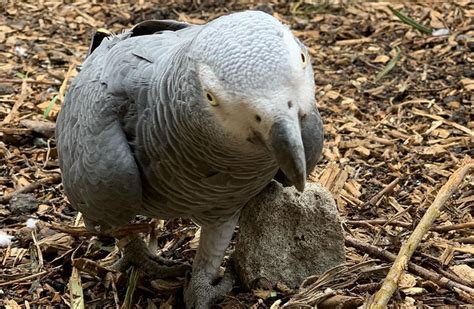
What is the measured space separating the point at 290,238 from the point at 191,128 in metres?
1.08

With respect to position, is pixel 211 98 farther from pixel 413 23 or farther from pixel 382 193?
pixel 413 23

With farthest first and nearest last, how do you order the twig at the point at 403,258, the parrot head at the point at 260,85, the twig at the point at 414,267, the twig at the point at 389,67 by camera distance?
the twig at the point at 389,67 < the twig at the point at 414,267 < the twig at the point at 403,258 < the parrot head at the point at 260,85

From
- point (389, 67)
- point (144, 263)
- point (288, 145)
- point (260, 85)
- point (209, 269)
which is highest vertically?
point (260, 85)

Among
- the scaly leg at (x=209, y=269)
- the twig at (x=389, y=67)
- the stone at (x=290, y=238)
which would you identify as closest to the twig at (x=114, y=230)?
the scaly leg at (x=209, y=269)

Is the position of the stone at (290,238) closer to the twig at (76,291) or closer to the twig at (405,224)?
the twig at (405,224)

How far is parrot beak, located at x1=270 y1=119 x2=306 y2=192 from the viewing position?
191 centimetres

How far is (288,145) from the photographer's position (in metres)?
1.92

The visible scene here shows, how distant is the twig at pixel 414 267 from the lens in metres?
2.94

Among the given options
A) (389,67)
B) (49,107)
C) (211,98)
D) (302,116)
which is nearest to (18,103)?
(49,107)

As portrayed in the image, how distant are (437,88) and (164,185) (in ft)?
9.86

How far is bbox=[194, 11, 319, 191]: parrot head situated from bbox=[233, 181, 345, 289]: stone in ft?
3.49

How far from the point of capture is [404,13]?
6.42 m

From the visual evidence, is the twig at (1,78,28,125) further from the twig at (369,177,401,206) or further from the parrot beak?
the parrot beak

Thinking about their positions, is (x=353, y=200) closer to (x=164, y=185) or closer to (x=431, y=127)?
(x=431, y=127)
